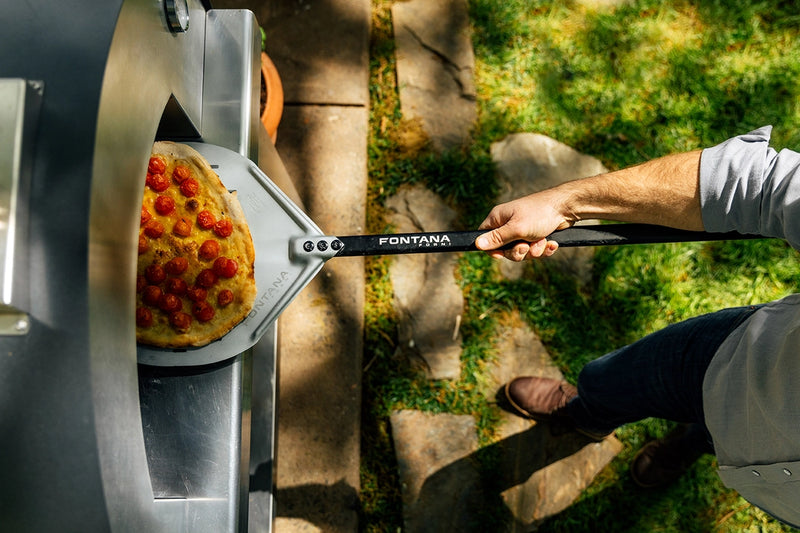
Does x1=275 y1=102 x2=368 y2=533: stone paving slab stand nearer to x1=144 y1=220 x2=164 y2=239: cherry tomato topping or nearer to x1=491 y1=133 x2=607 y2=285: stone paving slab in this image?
x1=491 y1=133 x2=607 y2=285: stone paving slab

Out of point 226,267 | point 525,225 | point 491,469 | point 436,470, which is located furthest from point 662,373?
point 226,267

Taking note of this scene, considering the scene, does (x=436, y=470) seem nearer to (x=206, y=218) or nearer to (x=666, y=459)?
(x=666, y=459)

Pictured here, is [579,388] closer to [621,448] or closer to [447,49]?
[621,448]

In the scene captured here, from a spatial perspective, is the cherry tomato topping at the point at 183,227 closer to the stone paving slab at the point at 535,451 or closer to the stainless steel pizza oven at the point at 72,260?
the stainless steel pizza oven at the point at 72,260

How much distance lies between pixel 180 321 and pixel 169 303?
69 millimetres

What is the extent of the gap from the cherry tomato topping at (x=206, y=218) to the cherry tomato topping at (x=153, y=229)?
91 millimetres

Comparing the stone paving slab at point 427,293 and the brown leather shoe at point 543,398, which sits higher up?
the stone paving slab at point 427,293

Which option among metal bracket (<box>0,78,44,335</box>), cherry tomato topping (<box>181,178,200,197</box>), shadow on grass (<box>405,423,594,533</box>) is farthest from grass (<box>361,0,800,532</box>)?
metal bracket (<box>0,78,44,335</box>)

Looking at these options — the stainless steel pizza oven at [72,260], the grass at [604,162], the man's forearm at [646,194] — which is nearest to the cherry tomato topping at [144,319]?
the stainless steel pizza oven at [72,260]

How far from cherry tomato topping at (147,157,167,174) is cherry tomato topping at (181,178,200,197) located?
0.05 m

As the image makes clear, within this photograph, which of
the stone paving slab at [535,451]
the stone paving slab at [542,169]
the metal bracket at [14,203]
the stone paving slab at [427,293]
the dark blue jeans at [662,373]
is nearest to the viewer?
the metal bracket at [14,203]

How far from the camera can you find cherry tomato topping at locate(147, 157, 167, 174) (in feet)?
4.37

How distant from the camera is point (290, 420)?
7.95ft

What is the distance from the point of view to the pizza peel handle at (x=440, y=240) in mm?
1263
